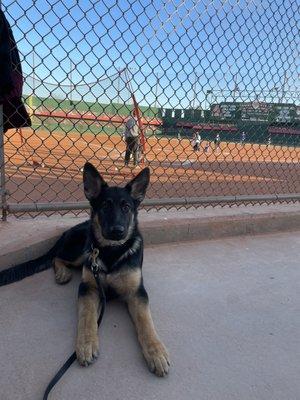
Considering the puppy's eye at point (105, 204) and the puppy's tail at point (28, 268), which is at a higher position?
the puppy's eye at point (105, 204)

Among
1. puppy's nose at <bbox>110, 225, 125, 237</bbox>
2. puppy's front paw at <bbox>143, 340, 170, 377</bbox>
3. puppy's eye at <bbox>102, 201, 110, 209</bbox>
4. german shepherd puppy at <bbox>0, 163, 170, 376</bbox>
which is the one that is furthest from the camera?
puppy's eye at <bbox>102, 201, 110, 209</bbox>

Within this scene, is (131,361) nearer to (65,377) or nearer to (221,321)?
(65,377)

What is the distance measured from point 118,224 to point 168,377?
102 cm

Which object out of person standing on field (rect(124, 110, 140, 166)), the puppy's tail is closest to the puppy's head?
the puppy's tail

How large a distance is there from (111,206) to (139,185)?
34 cm

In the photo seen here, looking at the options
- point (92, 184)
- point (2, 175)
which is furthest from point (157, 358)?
point (2, 175)

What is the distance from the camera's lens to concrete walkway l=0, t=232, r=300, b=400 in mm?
1815

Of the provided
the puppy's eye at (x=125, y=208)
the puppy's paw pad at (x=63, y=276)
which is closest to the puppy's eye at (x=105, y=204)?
the puppy's eye at (x=125, y=208)

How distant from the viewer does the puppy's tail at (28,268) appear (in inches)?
106

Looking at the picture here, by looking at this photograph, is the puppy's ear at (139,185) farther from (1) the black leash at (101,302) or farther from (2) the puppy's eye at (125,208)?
(1) the black leash at (101,302)

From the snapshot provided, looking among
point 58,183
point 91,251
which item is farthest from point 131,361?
point 58,183

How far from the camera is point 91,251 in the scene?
2.61 meters

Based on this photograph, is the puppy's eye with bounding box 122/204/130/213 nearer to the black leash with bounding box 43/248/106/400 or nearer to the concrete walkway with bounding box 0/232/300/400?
the black leash with bounding box 43/248/106/400

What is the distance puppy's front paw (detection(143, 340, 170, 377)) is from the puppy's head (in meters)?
0.78
